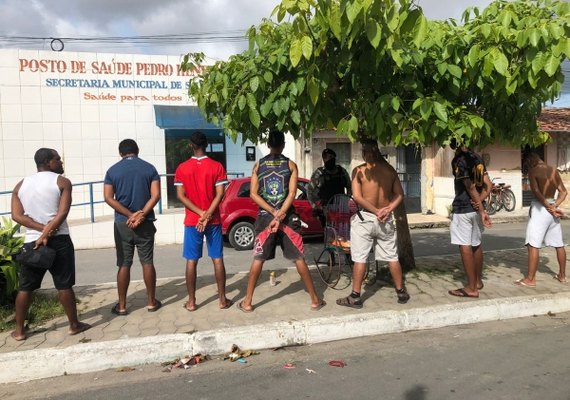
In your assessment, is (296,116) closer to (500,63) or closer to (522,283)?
(500,63)

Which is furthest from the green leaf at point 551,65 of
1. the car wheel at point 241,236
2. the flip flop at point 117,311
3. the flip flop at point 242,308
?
the car wheel at point 241,236

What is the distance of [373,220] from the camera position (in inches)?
196

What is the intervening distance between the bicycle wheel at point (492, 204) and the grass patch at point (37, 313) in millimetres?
12675

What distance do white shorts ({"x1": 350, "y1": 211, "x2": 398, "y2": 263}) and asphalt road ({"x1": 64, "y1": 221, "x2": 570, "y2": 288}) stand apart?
8.43 feet

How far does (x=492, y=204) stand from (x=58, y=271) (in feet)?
43.6

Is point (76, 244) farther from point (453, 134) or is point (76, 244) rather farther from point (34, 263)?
point (453, 134)

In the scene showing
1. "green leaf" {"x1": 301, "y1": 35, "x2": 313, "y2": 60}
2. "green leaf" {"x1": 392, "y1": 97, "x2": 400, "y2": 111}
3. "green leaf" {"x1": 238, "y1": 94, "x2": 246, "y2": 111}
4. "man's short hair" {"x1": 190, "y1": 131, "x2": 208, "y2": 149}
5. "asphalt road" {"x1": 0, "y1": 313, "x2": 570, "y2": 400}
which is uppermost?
"green leaf" {"x1": 301, "y1": 35, "x2": 313, "y2": 60}

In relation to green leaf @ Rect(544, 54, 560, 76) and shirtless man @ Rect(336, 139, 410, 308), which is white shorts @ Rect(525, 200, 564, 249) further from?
green leaf @ Rect(544, 54, 560, 76)

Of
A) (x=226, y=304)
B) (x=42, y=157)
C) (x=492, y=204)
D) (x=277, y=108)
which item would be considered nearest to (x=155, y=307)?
(x=226, y=304)

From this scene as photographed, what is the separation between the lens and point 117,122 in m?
12.9

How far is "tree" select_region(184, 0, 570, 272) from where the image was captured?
12.5 feet

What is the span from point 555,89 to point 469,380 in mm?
3167

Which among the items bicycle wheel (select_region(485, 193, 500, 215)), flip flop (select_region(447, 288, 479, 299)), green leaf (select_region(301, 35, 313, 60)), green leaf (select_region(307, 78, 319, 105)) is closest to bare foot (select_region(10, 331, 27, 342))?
green leaf (select_region(307, 78, 319, 105))

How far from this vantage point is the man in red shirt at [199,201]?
191 inches
